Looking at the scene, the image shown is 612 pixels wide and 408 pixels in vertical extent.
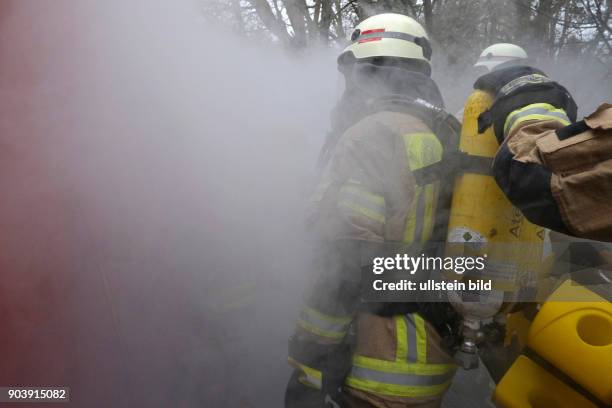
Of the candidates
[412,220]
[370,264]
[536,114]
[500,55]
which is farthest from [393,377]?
[500,55]

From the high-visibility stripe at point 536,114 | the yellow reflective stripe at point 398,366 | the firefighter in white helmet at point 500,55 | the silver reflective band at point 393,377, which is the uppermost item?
the firefighter in white helmet at point 500,55

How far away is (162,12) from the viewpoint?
1.77 m

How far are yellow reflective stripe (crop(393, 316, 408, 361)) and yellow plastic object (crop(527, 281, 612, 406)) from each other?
0.38 meters

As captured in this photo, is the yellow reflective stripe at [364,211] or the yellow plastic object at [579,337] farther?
the yellow reflective stripe at [364,211]

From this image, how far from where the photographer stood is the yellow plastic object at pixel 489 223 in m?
1.43

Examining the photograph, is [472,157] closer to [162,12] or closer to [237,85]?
[237,85]

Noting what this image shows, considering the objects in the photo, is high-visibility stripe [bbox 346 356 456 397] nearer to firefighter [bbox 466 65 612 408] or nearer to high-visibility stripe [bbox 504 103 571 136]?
firefighter [bbox 466 65 612 408]

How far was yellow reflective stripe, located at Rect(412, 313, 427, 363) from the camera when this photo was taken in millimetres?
1519

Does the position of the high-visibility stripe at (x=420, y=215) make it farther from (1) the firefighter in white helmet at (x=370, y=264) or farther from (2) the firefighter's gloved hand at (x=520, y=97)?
(2) the firefighter's gloved hand at (x=520, y=97)

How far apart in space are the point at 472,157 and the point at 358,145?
0.37m

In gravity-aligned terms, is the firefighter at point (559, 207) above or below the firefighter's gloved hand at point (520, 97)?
below

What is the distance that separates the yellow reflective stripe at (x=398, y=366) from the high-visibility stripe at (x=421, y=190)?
0.42 metres

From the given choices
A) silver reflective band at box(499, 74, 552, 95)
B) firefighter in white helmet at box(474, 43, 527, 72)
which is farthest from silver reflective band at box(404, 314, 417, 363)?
firefighter in white helmet at box(474, 43, 527, 72)
